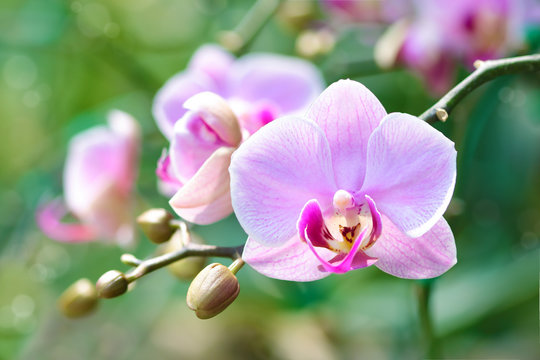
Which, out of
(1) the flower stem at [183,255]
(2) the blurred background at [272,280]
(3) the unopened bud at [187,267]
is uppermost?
(1) the flower stem at [183,255]

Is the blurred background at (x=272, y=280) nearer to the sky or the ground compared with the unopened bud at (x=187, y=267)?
nearer to the ground

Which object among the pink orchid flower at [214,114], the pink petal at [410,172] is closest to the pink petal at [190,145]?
the pink orchid flower at [214,114]

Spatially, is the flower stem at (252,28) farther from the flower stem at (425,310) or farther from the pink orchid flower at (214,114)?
the flower stem at (425,310)

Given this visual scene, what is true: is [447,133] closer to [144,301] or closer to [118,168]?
[118,168]

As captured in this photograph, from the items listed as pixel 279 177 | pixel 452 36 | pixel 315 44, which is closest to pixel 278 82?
pixel 315 44

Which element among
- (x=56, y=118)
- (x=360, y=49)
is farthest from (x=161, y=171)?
(x=56, y=118)

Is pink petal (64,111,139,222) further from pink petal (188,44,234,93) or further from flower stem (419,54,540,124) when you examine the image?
flower stem (419,54,540,124)

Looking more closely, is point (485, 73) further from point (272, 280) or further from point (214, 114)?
point (272, 280)
